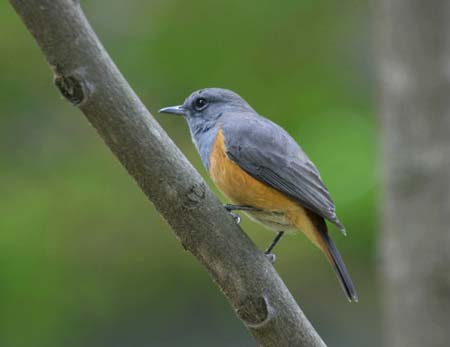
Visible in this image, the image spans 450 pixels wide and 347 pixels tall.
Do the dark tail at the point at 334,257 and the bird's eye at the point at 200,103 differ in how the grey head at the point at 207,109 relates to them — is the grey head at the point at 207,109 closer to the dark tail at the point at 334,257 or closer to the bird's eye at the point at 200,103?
the bird's eye at the point at 200,103

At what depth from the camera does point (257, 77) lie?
7621 millimetres

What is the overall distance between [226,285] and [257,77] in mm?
4709

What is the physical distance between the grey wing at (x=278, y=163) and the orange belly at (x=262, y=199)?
31 mm

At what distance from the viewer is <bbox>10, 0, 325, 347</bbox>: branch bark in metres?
2.63

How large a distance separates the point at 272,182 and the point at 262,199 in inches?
3.6

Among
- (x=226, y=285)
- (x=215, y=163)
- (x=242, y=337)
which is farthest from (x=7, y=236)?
(x=226, y=285)

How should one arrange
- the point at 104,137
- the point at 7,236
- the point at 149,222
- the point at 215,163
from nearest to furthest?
the point at 104,137 < the point at 215,163 < the point at 7,236 < the point at 149,222

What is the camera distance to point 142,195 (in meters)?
7.42

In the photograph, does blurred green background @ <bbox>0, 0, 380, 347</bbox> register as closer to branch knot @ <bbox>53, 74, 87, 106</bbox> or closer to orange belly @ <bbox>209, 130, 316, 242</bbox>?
orange belly @ <bbox>209, 130, 316, 242</bbox>

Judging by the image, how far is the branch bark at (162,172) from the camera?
104 inches

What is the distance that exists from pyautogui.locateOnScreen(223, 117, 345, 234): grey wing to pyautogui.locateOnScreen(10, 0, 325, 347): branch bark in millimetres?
1110

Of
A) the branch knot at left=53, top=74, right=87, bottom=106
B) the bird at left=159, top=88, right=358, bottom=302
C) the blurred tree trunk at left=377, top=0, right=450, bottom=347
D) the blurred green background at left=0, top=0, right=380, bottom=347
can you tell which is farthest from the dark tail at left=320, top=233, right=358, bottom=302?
the blurred green background at left=0, top=0, right=380, bottom=347

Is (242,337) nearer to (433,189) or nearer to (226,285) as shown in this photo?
(433,189)

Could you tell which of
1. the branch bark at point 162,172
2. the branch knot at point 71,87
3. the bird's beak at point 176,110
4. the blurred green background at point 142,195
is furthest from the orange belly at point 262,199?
the blurred green background at point 142,195
